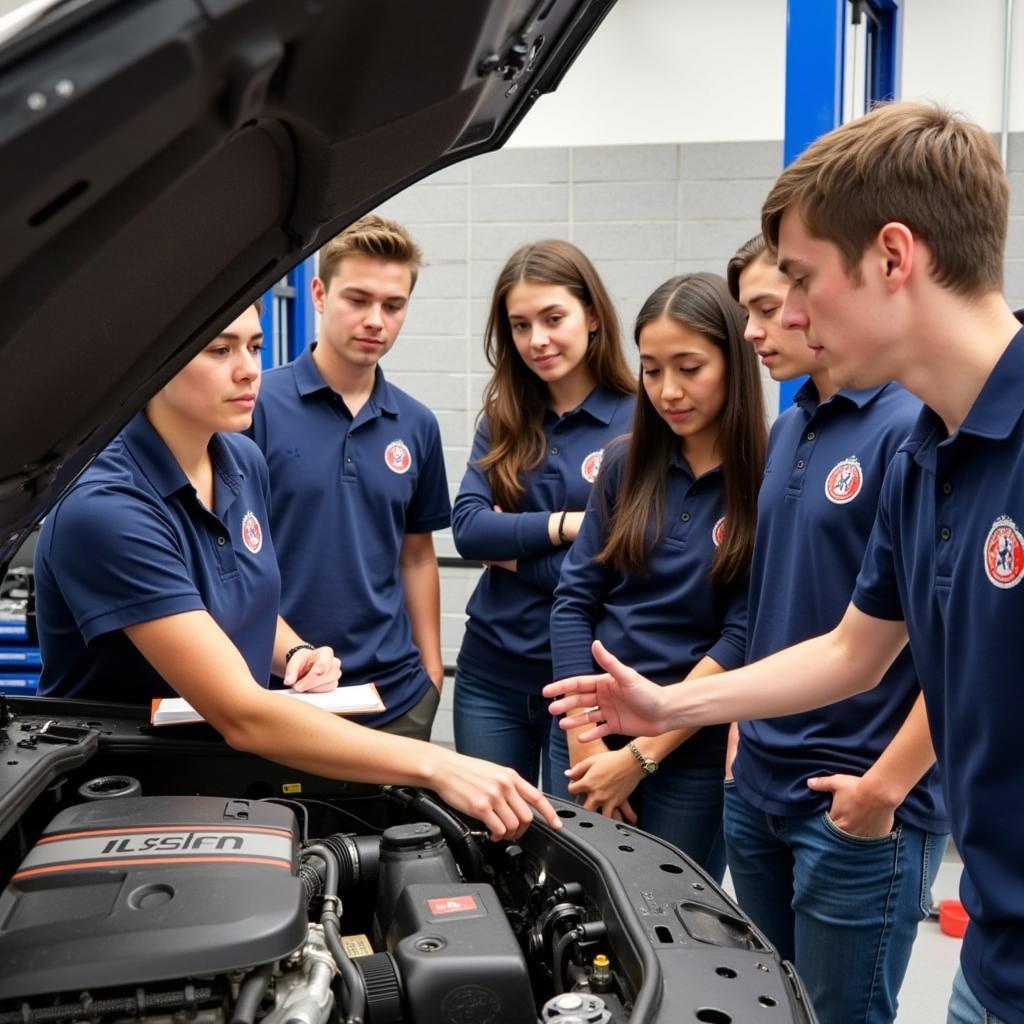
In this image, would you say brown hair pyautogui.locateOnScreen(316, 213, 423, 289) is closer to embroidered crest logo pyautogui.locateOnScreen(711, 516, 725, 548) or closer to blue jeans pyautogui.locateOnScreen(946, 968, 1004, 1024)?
embroidered crest logo pyautogui.locateOnScreen(711, 516, 725, 548)

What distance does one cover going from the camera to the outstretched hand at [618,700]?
1720mm

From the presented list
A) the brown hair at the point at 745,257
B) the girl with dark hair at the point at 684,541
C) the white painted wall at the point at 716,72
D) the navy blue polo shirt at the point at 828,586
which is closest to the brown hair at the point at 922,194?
the navy blue polo shirt at the point at 828,586

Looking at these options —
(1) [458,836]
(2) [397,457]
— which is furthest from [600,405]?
(1) [458,836]

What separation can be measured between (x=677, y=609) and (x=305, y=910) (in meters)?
1.18

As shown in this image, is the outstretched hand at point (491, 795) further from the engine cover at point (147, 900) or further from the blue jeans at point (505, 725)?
the blue jeans at point (505, 725)

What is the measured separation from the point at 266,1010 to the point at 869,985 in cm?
101

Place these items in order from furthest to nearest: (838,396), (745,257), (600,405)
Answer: (600,405), (745,257), (838,396)

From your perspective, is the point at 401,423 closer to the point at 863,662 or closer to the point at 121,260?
the point at 863,662

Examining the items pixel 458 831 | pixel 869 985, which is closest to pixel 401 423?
pixel 458 831

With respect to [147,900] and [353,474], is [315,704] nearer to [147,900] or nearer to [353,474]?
[147,900]

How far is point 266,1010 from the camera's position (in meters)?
1.14

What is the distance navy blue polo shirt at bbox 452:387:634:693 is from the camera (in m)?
2.57

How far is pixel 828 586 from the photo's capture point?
1.78m

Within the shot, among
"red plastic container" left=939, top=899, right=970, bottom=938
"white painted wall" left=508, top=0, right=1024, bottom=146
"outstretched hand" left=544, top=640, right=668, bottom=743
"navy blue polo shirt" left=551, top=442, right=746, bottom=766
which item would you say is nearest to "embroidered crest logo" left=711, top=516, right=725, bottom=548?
"navy blue polo shirt" left=551, top=442, right=746, bottom=766
